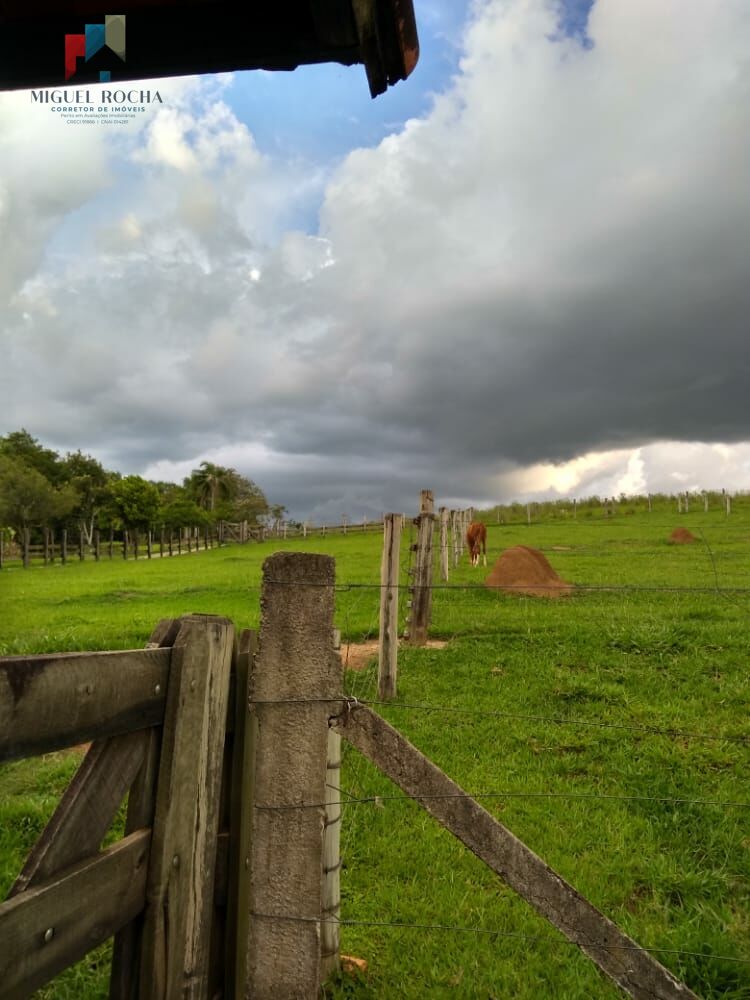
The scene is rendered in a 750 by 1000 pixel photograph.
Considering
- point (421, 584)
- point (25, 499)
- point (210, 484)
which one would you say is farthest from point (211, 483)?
point (421, 584)

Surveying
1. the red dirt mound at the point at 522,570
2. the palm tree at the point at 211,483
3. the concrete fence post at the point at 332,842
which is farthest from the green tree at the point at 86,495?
the concrete fence post at the point at 332,842

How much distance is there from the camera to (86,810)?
1.67 meters

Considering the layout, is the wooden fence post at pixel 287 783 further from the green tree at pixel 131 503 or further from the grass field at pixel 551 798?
the green tree at pixel 131 503

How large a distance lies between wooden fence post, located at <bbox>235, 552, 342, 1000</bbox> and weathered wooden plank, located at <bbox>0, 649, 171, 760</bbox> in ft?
1.34

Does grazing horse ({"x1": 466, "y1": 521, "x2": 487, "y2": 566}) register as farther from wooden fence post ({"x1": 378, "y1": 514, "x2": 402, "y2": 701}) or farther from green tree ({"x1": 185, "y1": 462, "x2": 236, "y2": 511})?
green tree ({"x1": 185, "y1": 462, "x2": 236, "y2": 511})

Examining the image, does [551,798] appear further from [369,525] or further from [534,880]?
[369,525]

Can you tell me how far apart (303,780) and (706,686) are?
6.52 metres

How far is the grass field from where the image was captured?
323cm

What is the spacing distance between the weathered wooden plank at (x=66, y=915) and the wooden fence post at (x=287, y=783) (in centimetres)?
45

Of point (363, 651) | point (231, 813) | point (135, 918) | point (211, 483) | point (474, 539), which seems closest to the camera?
point (135, 918)

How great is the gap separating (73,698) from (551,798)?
4081 mm

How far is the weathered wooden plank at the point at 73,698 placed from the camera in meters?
1.42

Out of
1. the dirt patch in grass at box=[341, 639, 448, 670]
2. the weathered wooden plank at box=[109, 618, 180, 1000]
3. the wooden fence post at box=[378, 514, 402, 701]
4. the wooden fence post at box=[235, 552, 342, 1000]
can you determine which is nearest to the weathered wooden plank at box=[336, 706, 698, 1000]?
the wooden fence post at box=[235, 552, 342, 1000]

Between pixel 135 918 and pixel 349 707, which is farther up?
pixel 349 707
